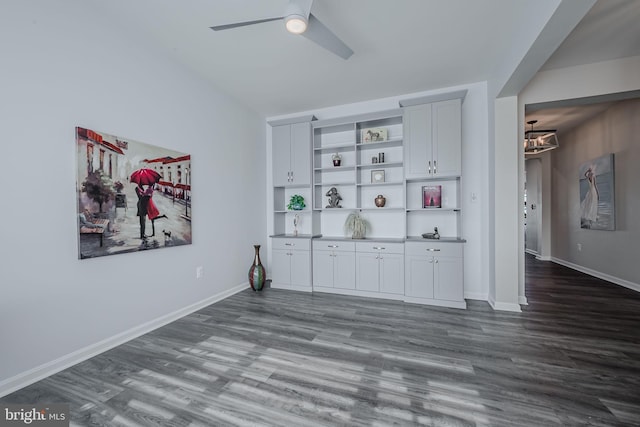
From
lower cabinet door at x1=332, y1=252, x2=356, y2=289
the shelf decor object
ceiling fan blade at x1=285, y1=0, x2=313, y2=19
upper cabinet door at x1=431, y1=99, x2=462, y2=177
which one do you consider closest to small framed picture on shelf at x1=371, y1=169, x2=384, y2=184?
the shelf decor object

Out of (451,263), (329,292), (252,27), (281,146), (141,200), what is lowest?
(329,292)

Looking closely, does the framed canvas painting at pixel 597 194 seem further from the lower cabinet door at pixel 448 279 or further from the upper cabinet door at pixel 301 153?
the upper cabinet door at pixel 301 153

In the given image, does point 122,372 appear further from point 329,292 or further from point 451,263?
point 451,263

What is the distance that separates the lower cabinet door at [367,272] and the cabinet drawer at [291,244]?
801mm

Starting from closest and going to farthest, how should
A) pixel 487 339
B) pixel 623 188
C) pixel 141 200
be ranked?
pixel 487 339 → pixel 141 200 → pixel 623 188

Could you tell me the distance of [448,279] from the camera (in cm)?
333

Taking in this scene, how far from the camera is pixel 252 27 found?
244 centimetres


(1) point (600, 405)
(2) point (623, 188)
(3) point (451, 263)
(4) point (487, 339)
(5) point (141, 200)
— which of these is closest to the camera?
(1) point (600, 405)

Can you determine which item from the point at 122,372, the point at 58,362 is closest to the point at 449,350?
the point at 122,372

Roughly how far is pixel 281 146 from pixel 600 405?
422cm

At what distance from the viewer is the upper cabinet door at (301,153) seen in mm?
Answer: 4156

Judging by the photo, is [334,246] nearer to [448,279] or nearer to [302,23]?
[448,279]

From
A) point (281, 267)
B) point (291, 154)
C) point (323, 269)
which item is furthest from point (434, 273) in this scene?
point (291, 154)

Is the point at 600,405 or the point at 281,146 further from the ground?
the point at 281,146
